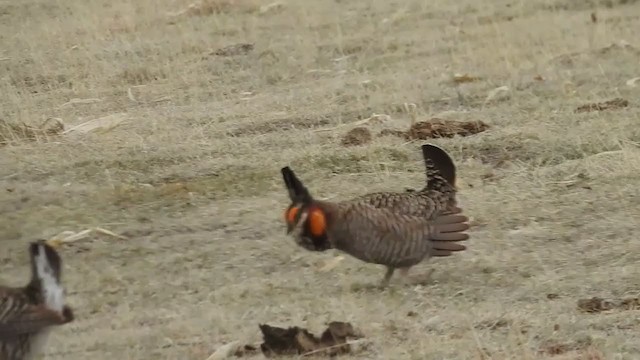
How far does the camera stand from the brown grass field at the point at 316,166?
5.18m

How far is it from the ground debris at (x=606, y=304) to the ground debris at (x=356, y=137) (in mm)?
3242

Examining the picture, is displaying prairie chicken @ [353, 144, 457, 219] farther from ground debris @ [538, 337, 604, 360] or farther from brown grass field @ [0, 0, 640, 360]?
ground debris @ [538, 337, 604, 360]

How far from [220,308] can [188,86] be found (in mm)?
5538

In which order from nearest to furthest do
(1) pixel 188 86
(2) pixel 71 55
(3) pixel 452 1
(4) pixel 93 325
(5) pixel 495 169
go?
1. (4) pixel 93 325
2. (5) pixel 495 169
3. (1) pixel 188 86
4. (2) pixel 71 55
5. (3) pixel 452 1

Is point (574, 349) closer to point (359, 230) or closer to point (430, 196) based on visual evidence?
point (359, 230)

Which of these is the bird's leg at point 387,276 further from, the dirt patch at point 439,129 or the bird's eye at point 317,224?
the dirt patch at point 439,129

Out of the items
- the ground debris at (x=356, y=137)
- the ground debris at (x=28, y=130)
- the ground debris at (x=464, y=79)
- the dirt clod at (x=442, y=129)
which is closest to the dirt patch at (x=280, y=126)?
the ground debris at (x=356, y=137)

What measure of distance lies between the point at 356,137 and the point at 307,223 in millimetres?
2925

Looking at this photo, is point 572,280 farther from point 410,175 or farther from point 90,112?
point 90,112

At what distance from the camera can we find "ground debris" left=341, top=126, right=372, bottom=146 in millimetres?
8273

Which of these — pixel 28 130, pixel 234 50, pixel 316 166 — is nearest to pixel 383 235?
pixel 316 166

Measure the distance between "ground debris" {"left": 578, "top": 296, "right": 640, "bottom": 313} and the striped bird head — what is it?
1.09 metres

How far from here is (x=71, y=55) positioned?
39.0 feet

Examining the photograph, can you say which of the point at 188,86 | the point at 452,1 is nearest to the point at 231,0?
the point at 452,1
